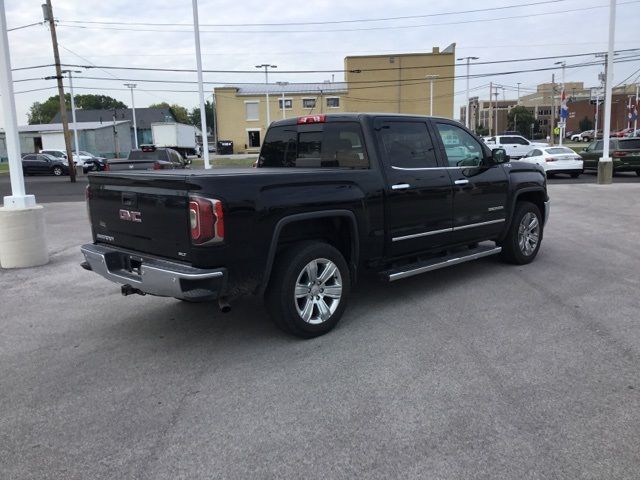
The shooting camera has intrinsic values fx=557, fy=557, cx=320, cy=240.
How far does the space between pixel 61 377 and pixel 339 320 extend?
240 centimetres

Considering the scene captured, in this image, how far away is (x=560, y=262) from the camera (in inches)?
307

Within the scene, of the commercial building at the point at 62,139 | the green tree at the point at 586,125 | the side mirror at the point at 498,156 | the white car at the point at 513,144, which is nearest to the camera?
the side mirror at the point at 498,156

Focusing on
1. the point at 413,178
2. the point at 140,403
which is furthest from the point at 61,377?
the point at 413,178

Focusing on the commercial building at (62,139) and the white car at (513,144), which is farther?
the commercial building at (62,139)

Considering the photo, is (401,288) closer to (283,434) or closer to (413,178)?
(413,178)

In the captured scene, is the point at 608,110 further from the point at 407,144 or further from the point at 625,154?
the point at 407,144

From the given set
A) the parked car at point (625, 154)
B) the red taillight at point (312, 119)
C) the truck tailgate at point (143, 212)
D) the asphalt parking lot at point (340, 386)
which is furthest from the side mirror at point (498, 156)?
the parked car at point (625, 154)

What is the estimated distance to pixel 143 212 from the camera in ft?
15.0

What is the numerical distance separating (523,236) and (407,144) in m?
2.67

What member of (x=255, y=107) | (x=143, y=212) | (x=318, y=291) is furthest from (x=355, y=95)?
(x=143, y=212)

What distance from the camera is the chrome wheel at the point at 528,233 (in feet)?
24.8

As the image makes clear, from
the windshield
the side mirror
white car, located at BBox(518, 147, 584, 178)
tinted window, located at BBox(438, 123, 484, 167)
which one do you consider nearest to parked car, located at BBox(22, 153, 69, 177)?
white car, located at BBox(518, 147, 584, 178)

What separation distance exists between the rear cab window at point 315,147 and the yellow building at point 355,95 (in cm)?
6642

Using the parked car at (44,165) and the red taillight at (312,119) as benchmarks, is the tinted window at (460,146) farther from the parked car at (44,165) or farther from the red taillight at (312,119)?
the parked car at (44,165)
